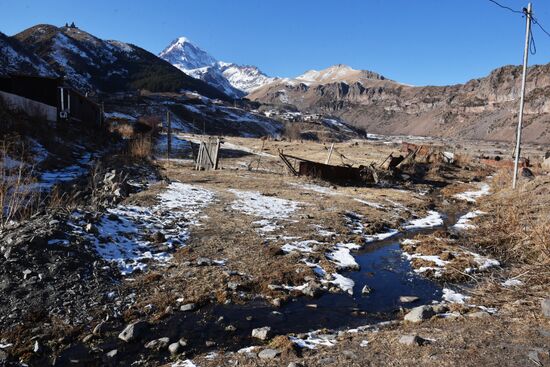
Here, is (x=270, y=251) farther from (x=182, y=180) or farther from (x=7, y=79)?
(x=7, y=79)

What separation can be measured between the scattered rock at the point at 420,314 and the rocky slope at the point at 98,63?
11286 cm

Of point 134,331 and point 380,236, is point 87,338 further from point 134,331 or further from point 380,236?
point 380,236

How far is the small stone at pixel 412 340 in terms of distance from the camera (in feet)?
14.4

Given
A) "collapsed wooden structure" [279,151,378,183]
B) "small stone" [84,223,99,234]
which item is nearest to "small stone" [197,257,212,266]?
"small stone" [84,223,99,234]

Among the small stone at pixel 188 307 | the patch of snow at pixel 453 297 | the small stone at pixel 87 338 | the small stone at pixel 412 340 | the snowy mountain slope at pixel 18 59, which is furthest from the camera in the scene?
the snowy mountain slope at pixel 18 59

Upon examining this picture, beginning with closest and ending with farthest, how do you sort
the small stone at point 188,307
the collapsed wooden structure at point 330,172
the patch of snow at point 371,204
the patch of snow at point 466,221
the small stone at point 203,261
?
the small stone at point 188,307, the small stone at point 203,261, the patch of snow at point 466,221, the patch of snow at point 371,204, the collapsed wooden structure at point 330,172

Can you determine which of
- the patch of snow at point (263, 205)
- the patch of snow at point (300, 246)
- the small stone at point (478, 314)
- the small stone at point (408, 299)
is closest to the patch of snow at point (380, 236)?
the patch of snow at point (300, 246)

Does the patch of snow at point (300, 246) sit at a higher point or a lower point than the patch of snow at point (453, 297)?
higher

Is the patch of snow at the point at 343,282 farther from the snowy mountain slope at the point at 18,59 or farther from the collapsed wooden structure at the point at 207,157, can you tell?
the snowy mountain slope at the point at 18,59

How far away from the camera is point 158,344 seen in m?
4.86

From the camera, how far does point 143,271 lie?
22.8 ft

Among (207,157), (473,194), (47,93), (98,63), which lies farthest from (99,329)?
(98,63)

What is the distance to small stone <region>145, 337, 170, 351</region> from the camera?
15.8 ft

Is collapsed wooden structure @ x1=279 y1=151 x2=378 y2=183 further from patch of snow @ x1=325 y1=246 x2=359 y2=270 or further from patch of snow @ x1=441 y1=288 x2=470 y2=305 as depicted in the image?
patch of snow @ x1=441 y1=288 x2=470 y2=305
